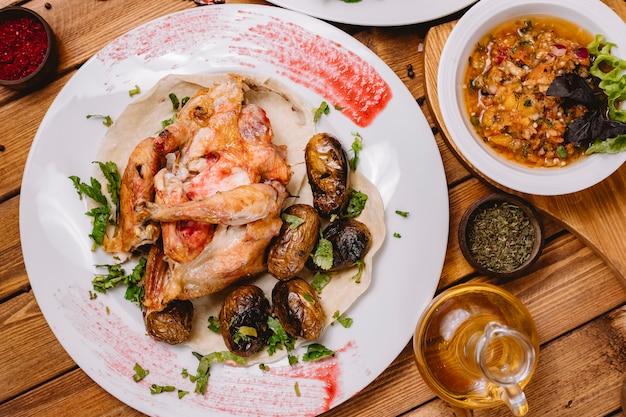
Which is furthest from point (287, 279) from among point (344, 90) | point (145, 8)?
point (145, 8)

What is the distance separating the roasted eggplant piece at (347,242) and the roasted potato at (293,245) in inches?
3.4

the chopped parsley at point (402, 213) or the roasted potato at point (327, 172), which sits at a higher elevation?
the roasted potato at point (327, 172)

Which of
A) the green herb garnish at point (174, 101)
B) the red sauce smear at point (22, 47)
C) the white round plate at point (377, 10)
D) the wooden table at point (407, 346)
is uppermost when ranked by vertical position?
the red sauce smear at point (22, 47)

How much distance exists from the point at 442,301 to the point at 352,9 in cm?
151

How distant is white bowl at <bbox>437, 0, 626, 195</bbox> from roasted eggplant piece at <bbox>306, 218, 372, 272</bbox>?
0.60 m

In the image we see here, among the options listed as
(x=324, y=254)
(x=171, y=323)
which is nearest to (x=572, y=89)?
(x=324, y=254)

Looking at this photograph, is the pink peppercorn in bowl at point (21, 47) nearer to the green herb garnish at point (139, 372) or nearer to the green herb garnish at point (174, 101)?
the green herb garnish at point (174, 101)

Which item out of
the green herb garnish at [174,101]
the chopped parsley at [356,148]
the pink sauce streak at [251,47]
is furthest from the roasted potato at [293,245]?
the green herb garnish at [174,101]

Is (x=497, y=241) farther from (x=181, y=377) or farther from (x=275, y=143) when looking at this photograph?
(x=181, y=377)

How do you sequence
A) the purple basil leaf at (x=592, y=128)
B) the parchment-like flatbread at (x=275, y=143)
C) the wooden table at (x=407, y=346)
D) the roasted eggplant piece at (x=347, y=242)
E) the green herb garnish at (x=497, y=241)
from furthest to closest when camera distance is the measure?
the wooden table at (x=407, y=346), the green herb garnish at (x=497, y=241), the parchment-like flatbread at (x=275, y=143), the roasted eggplant piece at (x=347, y=242), the purple basil leaf at (x=592, y=128)

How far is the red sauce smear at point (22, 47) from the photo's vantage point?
3.04 meters

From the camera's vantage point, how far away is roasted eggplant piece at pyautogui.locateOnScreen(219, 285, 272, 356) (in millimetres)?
2770

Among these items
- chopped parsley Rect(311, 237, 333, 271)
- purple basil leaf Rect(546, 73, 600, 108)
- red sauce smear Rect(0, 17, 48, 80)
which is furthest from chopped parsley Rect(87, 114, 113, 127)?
purple basil leaf Rect(546, 73, 600, 108)

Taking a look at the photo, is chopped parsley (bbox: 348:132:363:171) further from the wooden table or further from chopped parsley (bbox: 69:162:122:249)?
chopped parsley (bbox: 69:162:122:249)
